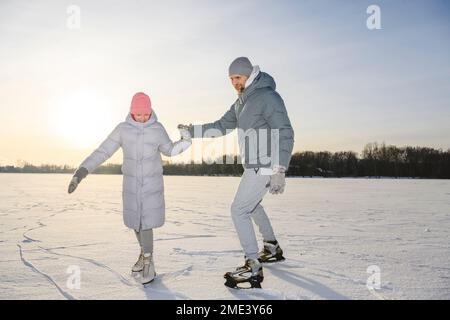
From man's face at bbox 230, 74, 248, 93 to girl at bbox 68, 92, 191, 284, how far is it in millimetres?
734

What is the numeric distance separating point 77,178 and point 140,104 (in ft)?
2.57

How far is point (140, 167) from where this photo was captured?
3104 mm

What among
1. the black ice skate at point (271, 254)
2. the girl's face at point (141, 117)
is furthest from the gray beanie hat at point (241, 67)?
the black ice skate at point (271, 254)

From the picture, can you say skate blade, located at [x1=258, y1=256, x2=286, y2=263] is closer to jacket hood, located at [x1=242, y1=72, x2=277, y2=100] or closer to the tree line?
jacket hood, located at [x1=242, y1=72, x2=277, y2=100]

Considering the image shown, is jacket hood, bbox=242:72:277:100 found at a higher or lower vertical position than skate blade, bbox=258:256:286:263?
higher

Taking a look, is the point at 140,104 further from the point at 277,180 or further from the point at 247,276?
the point at 247,276

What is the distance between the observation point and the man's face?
321 cm

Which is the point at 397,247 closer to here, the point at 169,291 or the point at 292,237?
the point at 292,237

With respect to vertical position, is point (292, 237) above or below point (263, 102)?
below

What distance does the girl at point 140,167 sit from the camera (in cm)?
308

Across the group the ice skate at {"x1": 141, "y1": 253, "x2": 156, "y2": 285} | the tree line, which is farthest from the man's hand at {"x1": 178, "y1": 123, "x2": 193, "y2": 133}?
the tree line

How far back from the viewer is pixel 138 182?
10.1ft
